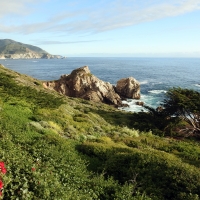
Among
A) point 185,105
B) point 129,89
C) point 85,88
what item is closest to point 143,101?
point 129,89

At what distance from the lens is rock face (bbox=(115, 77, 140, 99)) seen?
239 ft

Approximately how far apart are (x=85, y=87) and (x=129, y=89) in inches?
577

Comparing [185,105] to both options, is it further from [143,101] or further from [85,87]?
[85,87]

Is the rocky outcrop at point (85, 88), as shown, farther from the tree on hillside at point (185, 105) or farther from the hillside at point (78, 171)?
the hillside at point (78, 171)

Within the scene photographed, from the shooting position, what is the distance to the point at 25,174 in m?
7.93

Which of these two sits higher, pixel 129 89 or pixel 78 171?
pixel 78 171

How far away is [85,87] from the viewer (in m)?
67.9

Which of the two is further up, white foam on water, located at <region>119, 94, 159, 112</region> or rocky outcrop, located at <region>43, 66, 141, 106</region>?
rocky outcrop, located at <region>43, 66, 141, 106</region>

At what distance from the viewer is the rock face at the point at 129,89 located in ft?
239

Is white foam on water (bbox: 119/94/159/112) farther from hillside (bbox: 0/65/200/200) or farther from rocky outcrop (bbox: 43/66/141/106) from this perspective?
hillside (bbox: 0/65/200/200)

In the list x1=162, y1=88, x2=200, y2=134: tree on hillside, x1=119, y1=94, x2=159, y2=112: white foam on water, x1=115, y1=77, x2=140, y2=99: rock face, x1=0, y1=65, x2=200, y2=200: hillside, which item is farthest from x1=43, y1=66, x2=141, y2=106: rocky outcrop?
x1=0, y1=65, x2=200, y2=200: hillside

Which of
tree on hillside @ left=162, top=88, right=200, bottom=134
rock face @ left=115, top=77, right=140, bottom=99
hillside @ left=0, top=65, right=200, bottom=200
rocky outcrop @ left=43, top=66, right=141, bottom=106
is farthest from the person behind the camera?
rock face @ left=115, top=77, right=140, bottom=99

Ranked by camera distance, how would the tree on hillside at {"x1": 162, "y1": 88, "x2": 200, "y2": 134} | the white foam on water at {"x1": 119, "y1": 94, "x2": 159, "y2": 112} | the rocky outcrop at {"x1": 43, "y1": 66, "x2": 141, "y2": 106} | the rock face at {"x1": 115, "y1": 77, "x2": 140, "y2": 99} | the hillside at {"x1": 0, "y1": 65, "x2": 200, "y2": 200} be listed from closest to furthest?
1. the hillside at {"x1": 0, "y1": 65, "x2": 200, "y2": 200}
2. the tree on hillside at {"x1": 162, "y1": 88, "x2": 200, "y2": 134}
3. the white foam on water at {"x1": 119, "y1": 94, "x2": 159, "y2": 112}
4. the rocky outcrop at {"x1": 43, "y1": 66, "x2": 141, "y2": 106}
5. the rock face at {"x1": 115, "y1": 77, "x2": 140, "y2": 99}

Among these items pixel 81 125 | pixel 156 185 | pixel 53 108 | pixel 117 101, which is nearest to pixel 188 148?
pixel 81 125
